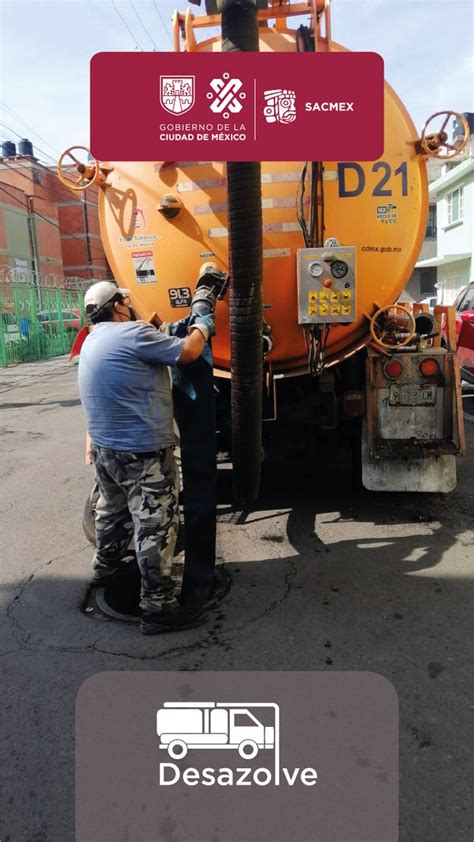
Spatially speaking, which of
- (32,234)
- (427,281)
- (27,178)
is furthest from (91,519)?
(27,178)

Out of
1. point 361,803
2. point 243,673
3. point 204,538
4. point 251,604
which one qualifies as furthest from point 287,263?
point 361,803

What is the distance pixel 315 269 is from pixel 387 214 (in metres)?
0.65

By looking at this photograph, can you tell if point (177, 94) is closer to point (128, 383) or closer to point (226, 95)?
point (226, 95)

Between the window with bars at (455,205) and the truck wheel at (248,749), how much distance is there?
2649 cm

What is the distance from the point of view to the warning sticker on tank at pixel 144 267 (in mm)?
3797

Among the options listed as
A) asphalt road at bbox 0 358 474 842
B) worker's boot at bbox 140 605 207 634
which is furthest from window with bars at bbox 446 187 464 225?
worker's boot at bbox 140 605 207 634

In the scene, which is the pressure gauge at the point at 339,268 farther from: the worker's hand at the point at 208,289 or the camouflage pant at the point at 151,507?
the camouflage pant at the point at 151,507

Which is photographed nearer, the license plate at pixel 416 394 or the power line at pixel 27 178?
the license plate at pixel 416 394

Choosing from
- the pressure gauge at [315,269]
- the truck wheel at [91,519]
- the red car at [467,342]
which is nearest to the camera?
the pressure gauge at [315,269]

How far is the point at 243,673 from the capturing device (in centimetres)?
271

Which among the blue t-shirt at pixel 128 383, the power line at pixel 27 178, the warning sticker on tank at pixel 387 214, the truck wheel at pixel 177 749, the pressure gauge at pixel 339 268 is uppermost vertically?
the power line at pixel 27 178

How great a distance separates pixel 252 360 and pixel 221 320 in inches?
33.6

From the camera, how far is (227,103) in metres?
2.77

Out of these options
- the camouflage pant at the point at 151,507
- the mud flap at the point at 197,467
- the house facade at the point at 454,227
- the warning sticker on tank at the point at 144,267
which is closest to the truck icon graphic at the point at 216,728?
the camouflage pant at the point at 151,507
